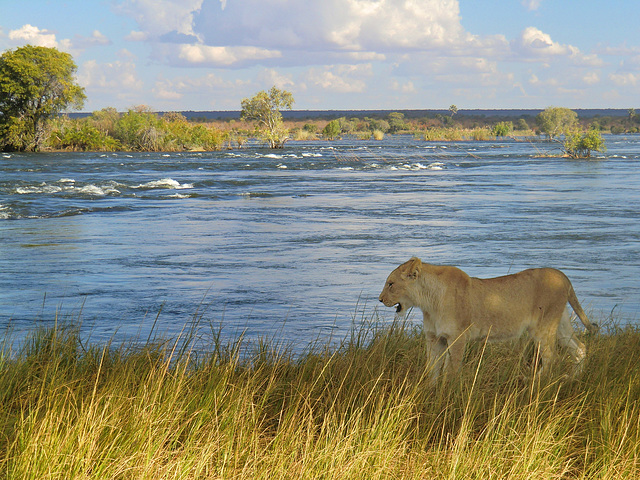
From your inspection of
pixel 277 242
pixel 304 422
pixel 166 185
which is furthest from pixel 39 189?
pixel 304 422

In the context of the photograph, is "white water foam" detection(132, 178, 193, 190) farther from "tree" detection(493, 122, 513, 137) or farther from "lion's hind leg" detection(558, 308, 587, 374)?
"tree" detection(493, 122, 513, 137)

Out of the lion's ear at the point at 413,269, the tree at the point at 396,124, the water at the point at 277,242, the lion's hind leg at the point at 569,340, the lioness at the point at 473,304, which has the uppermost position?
the tree at the point at 396,124

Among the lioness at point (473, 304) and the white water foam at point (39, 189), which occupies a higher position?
the lioness at point (473, 304)

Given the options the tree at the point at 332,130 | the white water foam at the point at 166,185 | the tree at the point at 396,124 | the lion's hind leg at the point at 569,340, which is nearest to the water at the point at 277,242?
the white water foam at the point at 166,185

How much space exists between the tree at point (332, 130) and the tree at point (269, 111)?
38.4m

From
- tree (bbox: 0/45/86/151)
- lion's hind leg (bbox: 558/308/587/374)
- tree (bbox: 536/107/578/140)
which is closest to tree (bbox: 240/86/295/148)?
tree (bbox: 0/45/86/151)

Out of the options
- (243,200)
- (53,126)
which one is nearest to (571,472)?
(243,200)

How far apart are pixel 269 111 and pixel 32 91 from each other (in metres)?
23.5

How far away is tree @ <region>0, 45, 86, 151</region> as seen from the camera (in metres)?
60.5

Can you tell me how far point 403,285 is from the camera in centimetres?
537

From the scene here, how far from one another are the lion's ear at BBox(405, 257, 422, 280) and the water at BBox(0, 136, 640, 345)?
1454mm

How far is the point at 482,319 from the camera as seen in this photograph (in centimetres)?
541

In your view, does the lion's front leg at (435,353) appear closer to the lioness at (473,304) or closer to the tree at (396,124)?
the lioness at (473,304)

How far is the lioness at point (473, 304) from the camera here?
5.35 m
